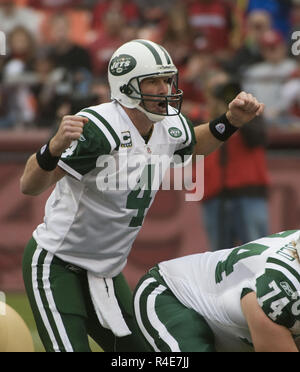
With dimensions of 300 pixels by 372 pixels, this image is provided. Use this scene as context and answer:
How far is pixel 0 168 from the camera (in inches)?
321

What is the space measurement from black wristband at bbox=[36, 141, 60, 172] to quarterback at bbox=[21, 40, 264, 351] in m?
0.12

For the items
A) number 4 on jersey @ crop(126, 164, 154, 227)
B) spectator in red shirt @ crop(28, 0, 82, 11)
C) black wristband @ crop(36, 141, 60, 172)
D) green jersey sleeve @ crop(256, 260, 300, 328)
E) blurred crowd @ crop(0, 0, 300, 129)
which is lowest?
Result: green jersey sleeve @ crop(256, 260, 300, 328)

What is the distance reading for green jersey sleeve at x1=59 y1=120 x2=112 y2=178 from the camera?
4141 mm

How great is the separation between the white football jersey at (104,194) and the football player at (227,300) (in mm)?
295

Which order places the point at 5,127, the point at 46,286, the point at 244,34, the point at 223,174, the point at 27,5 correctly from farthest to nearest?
the point at 27,5, the point at 244,34, the point at 5,127, the point at 223,174, the point at 46,286

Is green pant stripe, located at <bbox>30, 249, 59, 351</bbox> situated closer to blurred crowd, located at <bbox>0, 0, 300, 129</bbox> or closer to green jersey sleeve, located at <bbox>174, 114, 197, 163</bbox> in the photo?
green jersey sleeve, located at <bbox>174, 114, 197, 163</bbox>

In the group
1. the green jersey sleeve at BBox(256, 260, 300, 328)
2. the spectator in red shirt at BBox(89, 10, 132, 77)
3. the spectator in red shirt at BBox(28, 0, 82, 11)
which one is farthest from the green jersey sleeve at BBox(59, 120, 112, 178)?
the spectator in red shirt at BBox(28, 0, 82, 11)

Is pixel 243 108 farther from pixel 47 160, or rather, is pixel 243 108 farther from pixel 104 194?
pixel 47 160

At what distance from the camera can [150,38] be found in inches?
387

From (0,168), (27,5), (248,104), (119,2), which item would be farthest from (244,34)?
(248,104)

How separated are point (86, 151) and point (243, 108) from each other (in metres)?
0.88

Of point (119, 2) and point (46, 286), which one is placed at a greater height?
point (119, 2)
